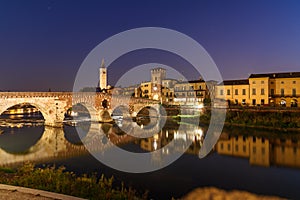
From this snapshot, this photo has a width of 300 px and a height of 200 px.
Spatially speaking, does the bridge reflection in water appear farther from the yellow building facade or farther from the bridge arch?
the yellow building facade

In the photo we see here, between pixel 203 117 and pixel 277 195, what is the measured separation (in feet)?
85.2

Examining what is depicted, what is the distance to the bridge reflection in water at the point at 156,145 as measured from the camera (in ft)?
55.4

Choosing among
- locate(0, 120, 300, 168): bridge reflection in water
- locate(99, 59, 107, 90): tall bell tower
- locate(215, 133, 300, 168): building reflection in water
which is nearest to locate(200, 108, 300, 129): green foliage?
locate(0, 120, 300, 168): bridge reflection in water

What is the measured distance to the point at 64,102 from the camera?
109ft

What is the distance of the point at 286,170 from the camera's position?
47.1 feet

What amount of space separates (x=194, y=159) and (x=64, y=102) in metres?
21.4

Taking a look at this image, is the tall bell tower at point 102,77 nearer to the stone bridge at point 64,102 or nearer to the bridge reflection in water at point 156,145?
the stone bridge at point 64,102

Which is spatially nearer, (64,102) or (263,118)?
(263,118)

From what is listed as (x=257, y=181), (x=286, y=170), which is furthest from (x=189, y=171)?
(x=286, y=170)

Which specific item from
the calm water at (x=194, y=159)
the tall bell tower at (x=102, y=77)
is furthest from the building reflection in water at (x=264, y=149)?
the tall bell tower at (x=102, y=77)

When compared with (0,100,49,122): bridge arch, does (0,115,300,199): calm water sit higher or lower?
lower

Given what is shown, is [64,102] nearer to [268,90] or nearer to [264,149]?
[264,149]

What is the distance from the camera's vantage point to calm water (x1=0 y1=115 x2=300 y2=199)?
11.8 m

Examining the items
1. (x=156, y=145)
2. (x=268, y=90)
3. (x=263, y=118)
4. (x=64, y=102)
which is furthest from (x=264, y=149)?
(x=64, y=102)
